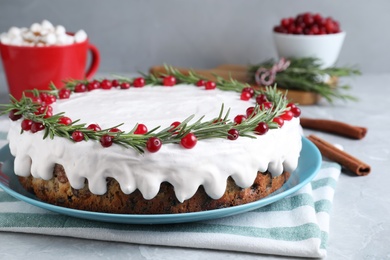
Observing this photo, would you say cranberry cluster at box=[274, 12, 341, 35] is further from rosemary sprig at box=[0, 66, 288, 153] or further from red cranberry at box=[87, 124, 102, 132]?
red cranberry at box=[87, 124, 102, 132]

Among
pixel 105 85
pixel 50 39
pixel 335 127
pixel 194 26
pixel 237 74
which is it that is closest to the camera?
pixel 105 85

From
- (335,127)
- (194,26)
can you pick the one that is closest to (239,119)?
(335,127)

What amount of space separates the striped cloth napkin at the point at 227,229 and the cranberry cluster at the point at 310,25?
1046 mm

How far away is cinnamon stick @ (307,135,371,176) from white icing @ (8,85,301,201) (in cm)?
29

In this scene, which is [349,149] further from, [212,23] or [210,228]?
[212,23]

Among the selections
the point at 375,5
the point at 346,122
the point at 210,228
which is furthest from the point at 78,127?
the point at 375,5

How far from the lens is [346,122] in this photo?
84.5 inches

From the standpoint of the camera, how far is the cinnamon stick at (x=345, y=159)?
1656 mm

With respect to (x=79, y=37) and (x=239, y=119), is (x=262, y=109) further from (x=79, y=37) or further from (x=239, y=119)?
(x=79, y=37)

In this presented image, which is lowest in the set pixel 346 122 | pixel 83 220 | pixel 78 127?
pixel 346 122

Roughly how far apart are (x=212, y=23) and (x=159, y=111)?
1252 mm

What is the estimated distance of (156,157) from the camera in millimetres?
1188

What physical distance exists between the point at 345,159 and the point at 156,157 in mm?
657

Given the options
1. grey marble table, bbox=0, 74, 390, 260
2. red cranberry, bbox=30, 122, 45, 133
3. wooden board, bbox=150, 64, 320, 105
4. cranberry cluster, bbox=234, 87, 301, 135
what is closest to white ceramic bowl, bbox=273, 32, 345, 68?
wooden board, bbox=150, 64, 320, 105
